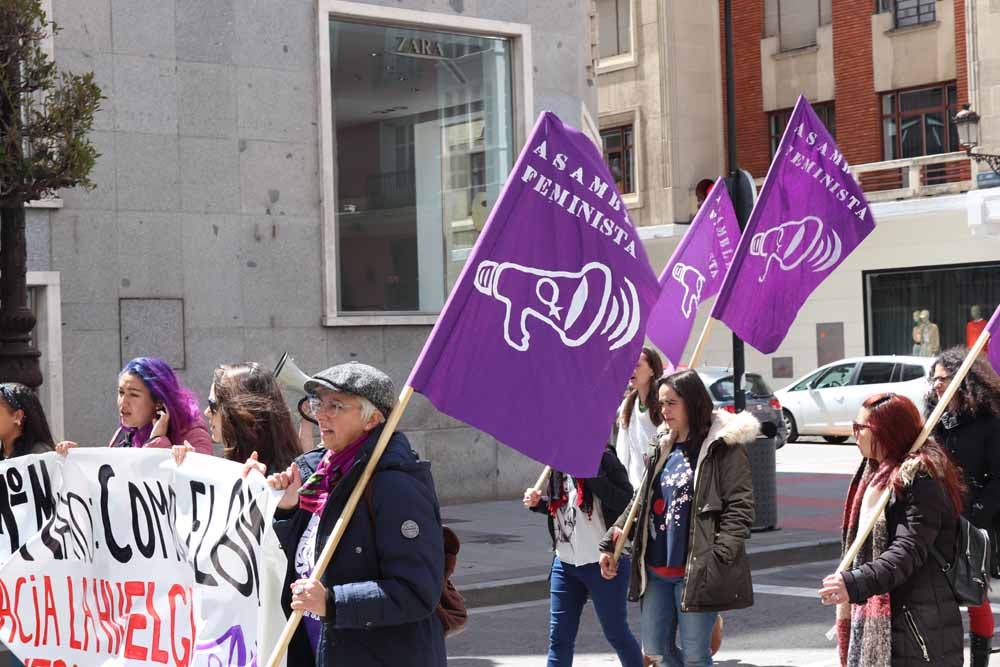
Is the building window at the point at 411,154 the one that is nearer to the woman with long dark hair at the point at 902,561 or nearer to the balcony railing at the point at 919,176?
the woman with long dark hair at the point at 902,561

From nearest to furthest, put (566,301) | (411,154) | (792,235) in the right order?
(566,301) < (792,235) < (411,154)

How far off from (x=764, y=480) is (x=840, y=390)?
1399cm

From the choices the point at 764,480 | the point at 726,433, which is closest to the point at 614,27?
the point at 764,480

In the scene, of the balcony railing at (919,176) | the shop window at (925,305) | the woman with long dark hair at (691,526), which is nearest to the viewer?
the woman with long dark hair at (691,526)

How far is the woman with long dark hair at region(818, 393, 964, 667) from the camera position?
525 centimetres

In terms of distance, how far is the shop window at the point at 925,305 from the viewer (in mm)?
31062

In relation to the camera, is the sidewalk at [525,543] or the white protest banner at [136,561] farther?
the sidewalk at [525,543]

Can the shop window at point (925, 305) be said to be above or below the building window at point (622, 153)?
below

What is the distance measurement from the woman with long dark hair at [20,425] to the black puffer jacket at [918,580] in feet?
11.5

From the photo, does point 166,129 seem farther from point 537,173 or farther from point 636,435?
point 537,173

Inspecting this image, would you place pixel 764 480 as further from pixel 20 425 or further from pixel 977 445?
pixel 20 425

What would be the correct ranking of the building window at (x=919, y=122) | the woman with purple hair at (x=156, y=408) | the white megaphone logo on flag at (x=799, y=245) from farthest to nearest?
the building window at (x=919, y=122) < the white megaphone logo on flag at (x=799, y=245) < the woman with purple hair at (x=156, y=408)

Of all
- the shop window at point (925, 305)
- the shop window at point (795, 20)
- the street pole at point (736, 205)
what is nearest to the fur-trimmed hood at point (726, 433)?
the street pole at point (736, 205)

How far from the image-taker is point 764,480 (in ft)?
44.9
